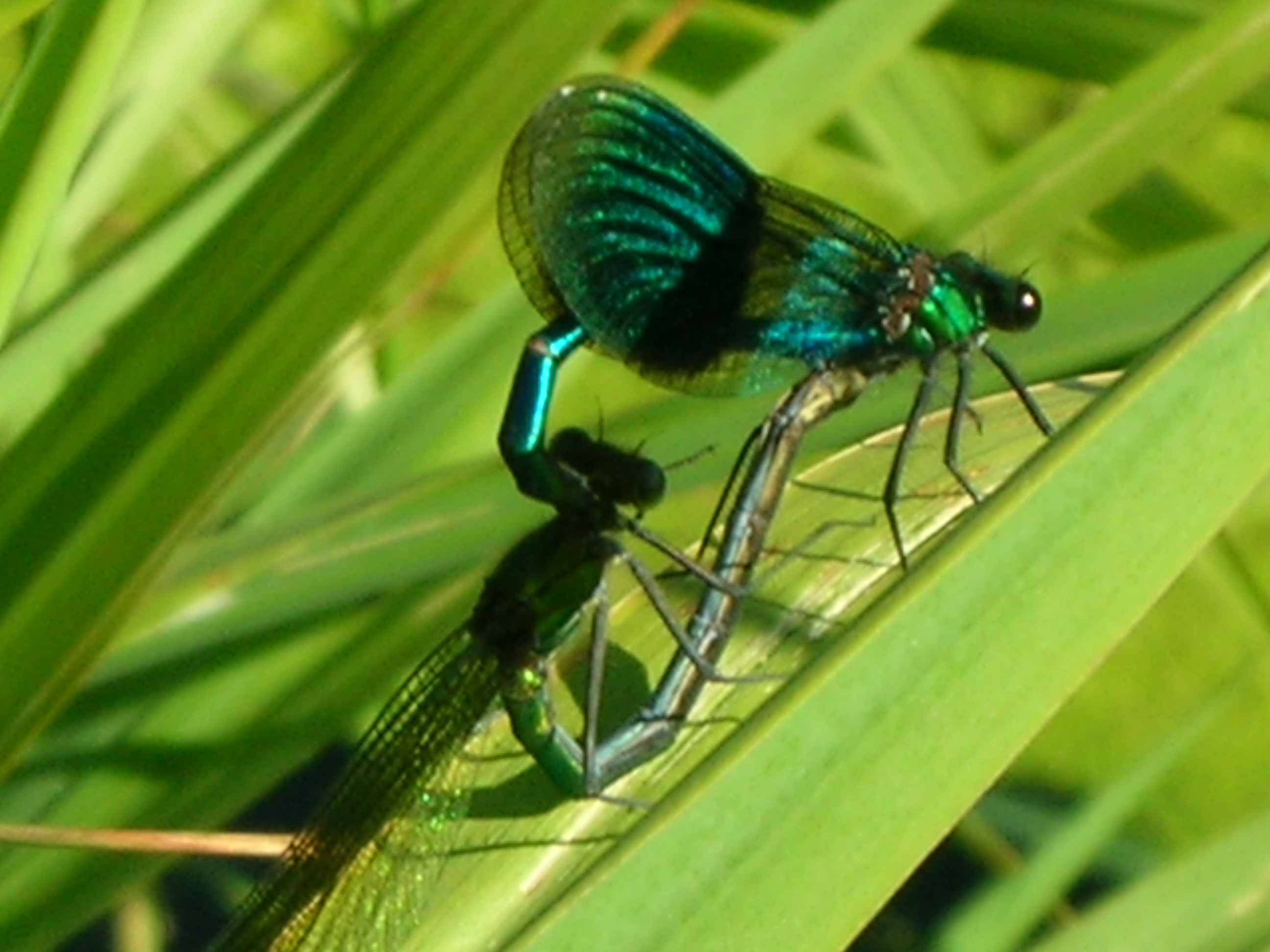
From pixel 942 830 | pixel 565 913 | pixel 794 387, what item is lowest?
pixel 942 830

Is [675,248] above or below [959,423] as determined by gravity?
above

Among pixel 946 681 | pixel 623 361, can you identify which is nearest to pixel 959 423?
pixel 623 361

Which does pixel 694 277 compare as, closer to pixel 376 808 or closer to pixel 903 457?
pixel 903 457

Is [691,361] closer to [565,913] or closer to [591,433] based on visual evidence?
[591,433]

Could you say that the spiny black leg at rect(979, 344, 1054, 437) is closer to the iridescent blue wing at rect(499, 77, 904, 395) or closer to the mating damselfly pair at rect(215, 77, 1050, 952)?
the mating damselfly pair at rect(215, 77, 1050, 952)

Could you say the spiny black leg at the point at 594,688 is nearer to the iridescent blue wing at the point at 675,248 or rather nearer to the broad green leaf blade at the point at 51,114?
the iridescent blue wing at the point at 675,248

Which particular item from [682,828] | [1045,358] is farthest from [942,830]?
[1045,358]

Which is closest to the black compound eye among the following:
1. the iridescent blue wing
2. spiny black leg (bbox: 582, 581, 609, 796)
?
the iridescent blue wing
